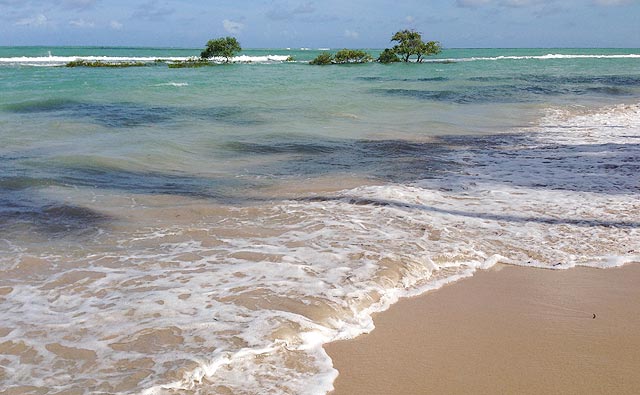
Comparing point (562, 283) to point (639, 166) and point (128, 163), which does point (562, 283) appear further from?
point (128, 163)

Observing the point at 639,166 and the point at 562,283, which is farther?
the point at 639,166

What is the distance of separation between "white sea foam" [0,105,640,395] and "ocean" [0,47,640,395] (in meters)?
0.02

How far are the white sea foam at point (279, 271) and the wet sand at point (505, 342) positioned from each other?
22 centimetres

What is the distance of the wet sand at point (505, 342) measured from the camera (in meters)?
3.44

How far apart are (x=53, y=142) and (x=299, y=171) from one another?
5941 mm

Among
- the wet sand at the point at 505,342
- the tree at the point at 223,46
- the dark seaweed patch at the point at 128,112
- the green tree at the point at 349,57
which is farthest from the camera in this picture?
the green tree at the point at 349,57

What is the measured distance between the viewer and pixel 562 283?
5.02 metres

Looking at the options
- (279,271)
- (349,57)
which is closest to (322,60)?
(349,57)

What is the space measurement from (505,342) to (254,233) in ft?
10.3

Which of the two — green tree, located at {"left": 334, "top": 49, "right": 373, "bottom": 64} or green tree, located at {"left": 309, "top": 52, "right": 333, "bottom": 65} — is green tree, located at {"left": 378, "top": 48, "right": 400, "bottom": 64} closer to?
green tree, located at {"left": 334, "top": 49, "right": 373, "bottom": 64}

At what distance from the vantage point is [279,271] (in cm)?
518

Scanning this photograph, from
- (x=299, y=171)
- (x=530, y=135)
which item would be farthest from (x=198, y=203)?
(x=530, y=135)

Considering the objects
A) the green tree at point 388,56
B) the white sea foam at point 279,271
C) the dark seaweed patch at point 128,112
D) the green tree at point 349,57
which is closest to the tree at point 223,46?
the green tree at point 349,57

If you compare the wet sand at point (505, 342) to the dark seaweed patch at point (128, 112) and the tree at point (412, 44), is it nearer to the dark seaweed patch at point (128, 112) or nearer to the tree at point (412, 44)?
the dark seaweed patch at point (128, 112)
